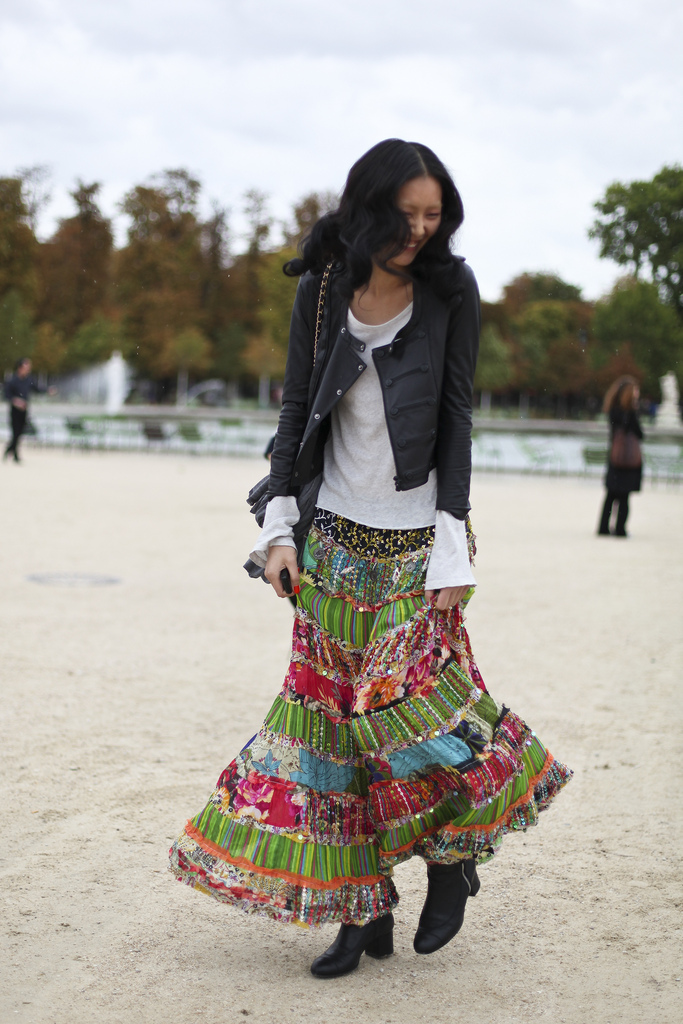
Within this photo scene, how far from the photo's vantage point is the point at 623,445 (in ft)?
46.9

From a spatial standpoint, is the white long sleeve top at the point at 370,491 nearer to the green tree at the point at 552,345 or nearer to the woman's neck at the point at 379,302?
the woman's neck at the point at 379,302

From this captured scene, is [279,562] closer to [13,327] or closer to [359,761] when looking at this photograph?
[359,761]

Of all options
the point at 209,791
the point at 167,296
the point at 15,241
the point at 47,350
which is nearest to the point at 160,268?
the point at 167,296

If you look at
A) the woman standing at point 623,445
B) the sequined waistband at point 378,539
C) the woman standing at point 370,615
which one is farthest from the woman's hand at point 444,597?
the woman standing at point 623,445

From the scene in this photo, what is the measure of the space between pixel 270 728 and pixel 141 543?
940 cm

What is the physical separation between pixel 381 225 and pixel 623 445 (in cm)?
1204

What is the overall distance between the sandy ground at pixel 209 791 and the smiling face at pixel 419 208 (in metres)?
1.72

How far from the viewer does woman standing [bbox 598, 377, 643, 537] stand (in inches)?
562

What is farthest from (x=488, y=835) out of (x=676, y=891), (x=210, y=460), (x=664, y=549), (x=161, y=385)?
(x=161, y=385)

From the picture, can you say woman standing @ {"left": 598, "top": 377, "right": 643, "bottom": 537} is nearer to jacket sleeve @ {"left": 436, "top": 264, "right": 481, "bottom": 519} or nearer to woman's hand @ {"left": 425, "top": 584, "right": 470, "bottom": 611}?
jacket sleeve @ {"left": 436, "top": 264, "right": 481, "bottom": 519}

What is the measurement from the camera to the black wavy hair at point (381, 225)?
267 centimetres

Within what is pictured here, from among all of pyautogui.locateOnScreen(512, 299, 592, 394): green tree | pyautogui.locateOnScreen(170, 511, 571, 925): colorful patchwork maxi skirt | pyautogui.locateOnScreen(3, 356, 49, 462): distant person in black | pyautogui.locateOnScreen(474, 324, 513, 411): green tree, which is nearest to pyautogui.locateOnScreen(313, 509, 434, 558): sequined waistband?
pyautogui.locateOnScreen(170, 511, 571, 925): colorful patchwork maxi skirt

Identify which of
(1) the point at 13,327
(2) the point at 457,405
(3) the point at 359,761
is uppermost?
(1) the point at 13,327

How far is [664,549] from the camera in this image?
13.7 meters
